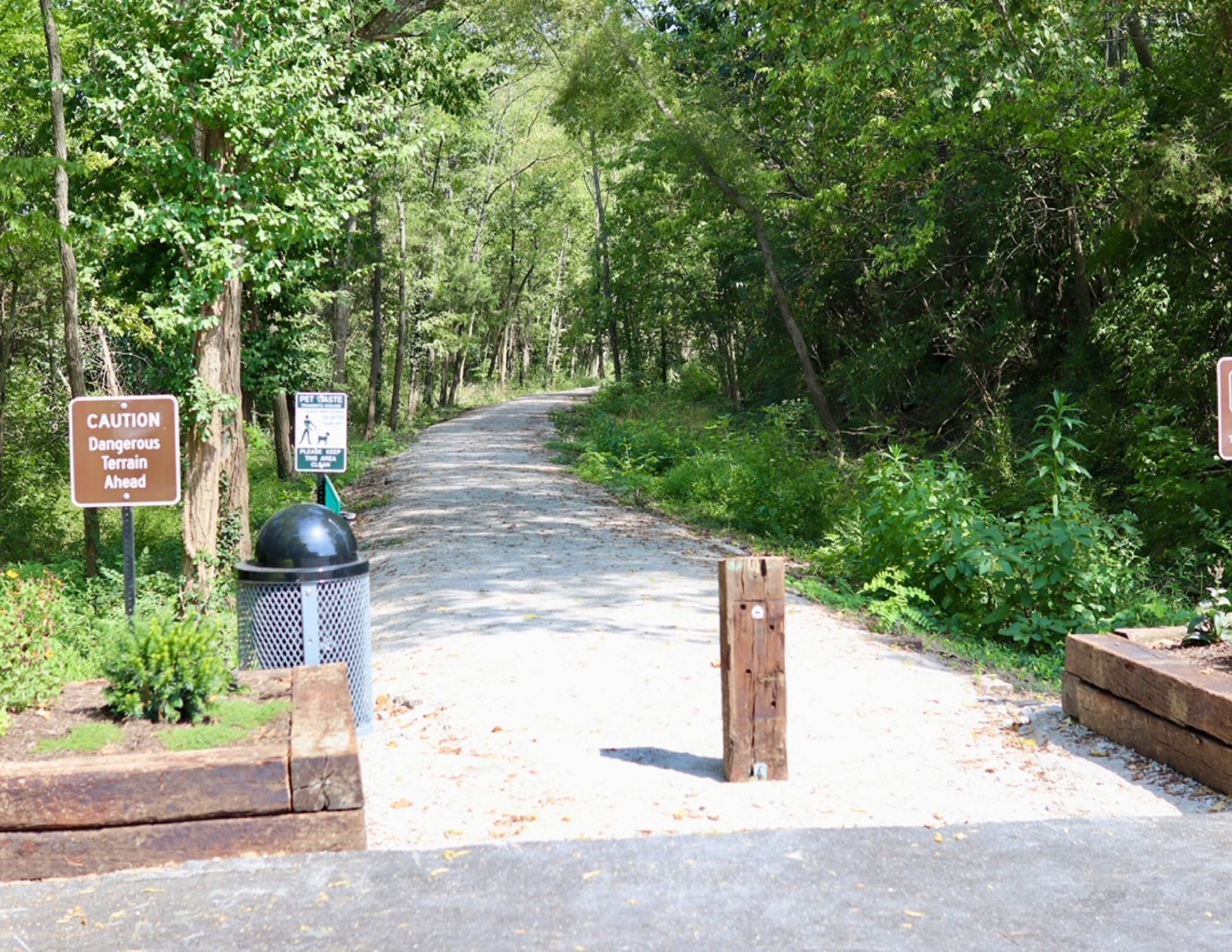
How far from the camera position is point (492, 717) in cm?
743

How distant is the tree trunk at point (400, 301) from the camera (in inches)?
1559

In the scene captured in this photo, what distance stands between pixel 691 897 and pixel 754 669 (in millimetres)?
1685

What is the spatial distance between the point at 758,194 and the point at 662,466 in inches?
241

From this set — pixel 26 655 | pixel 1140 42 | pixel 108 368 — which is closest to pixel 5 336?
pixel 108 368

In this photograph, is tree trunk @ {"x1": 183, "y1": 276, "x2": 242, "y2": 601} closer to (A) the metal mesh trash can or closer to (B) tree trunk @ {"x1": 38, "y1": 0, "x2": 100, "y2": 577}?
(B) tree trunk @ {"x1": 38, "y1": 0, "x2": 100, "y2": 577}

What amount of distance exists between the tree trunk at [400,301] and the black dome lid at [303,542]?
30.9 meters

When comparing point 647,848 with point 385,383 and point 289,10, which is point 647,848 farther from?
point 385,383

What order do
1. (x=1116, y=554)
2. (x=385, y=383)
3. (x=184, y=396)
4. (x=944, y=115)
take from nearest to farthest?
1. (x=1116, y=554)
2. (x=184, y=396)
3. (x=944, y=115)
4. (x=385, y=383)

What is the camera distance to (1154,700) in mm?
6582

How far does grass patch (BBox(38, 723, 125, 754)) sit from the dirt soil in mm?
22

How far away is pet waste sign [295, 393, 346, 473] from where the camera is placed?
33.6ft

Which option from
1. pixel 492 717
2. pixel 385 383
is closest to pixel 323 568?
pixel 492 717

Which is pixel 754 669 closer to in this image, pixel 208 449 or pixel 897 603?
pixel 897 603

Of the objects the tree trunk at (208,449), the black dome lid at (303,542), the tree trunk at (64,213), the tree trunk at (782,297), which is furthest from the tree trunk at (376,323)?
the black dome lid at (303,542)
